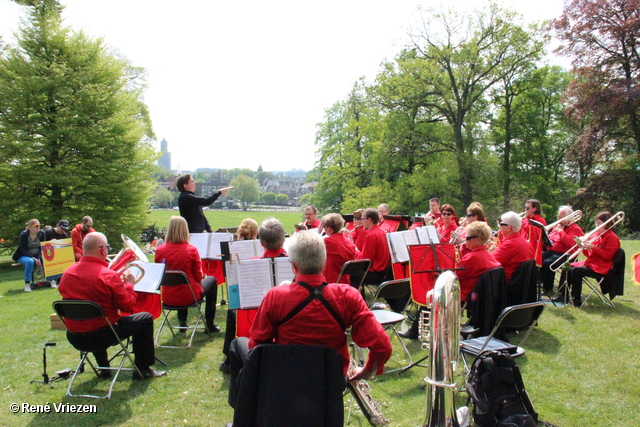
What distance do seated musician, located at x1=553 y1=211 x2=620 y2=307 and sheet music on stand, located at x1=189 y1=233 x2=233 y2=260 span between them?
5.40 metres

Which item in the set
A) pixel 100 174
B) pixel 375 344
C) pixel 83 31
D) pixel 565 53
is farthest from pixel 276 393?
pixel 565 53

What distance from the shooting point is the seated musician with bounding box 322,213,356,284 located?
566 centimetres

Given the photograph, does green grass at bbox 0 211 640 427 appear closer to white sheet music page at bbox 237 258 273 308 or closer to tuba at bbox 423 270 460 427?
white sheet music page at bbox 237 258 273 308

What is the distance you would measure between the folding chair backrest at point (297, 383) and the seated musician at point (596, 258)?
6.07 m

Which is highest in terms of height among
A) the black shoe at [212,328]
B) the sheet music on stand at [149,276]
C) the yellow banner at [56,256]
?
the sheet music on stand at [149,276]

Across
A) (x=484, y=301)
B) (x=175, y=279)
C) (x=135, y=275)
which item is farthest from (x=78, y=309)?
(x=484, y=301)

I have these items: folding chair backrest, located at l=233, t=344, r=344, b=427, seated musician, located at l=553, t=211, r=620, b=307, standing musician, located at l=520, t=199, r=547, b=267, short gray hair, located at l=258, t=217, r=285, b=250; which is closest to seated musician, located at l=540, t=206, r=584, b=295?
standing musician, located at l=520, t=199, r=547, b=267

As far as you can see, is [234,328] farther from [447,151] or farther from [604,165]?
[604,165]

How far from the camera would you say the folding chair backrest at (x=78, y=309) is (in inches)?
145

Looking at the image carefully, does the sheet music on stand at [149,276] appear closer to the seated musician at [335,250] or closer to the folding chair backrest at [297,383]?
the seated musician at [335,250]

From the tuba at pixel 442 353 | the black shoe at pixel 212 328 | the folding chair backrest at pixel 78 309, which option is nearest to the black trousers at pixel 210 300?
the black shoe at pixel 212 328

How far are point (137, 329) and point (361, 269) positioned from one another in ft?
8.80

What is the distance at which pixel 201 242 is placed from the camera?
21.8 feet

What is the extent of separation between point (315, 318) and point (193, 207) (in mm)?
5241
